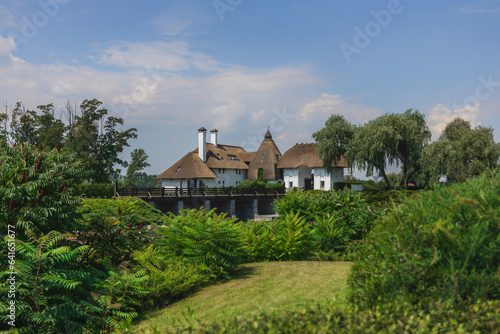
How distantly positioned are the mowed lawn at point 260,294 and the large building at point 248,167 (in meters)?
47.5

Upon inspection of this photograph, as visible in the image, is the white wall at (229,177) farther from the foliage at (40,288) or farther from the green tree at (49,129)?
the foliage at (40,288)

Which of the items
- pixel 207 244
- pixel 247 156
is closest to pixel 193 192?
pixel 247 156

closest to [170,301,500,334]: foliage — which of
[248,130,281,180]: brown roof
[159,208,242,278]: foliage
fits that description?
[159,208,242,278]: foliage

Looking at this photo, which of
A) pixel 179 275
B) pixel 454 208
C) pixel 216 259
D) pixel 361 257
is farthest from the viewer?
pixel 216 259

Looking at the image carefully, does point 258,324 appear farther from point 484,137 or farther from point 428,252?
point 484,137

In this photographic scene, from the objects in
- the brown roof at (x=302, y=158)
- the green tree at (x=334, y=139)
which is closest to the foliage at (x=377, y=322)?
the green tree at (x=334, y=139)

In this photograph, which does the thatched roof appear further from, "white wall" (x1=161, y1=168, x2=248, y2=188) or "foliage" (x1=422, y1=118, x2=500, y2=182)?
"foliage" (x1=422, y1=118, x2=500, y2=182)

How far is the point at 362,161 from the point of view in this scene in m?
44.3

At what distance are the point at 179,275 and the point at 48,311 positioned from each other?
2.74 metres

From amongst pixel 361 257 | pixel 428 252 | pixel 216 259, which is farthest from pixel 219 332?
pixel 216 259

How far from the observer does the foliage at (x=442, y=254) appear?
4691mm

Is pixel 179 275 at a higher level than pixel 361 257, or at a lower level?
lower

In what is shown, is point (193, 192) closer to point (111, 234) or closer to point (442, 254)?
point (111, 234)

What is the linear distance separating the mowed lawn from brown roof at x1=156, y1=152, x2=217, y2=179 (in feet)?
161
